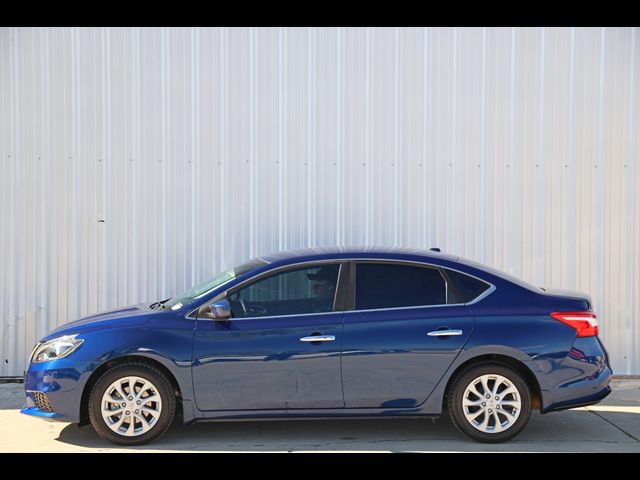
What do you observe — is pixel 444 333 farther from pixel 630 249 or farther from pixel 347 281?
pixel 630 249

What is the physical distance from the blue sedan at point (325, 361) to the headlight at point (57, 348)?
0.04 ft

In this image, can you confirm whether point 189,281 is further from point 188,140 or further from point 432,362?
point 432,362

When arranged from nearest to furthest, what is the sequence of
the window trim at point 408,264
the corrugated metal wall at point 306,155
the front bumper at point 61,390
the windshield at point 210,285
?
the front bumper at point 61,390 < the window trim at point 408,264 < the windshield at point 210,285 < the corrugated metal wall at point 306,155

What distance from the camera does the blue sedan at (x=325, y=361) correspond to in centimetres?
649

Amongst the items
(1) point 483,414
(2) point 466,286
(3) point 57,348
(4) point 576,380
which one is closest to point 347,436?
(1) point 483,414

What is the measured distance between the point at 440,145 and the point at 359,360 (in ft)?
13.0

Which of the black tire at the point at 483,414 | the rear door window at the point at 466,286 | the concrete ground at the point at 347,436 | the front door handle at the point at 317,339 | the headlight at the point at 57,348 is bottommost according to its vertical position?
the concrete ground at the point at 347,436

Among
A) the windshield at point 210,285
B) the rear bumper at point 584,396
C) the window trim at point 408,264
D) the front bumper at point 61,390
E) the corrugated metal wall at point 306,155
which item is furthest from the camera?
the corrugated metal wall at point 306,155

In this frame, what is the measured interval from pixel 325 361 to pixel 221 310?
0.91 metres

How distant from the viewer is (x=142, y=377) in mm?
6488

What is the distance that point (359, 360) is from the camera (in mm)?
6523

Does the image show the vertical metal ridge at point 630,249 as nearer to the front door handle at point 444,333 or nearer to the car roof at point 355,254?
the car roof at point 355,254

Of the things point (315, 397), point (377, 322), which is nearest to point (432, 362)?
point (377, 322)

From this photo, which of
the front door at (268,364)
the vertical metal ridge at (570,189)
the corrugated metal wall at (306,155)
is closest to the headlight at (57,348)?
the front door at (268,364)
